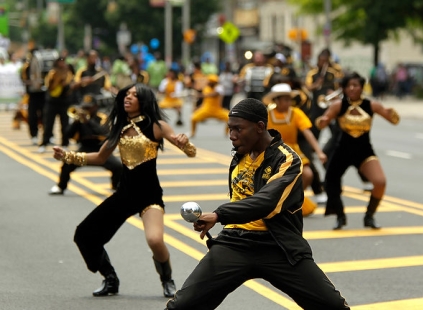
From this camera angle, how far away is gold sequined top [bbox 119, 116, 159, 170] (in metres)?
8.69

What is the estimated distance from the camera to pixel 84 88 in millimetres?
21438

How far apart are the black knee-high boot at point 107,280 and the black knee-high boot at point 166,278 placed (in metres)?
0.35

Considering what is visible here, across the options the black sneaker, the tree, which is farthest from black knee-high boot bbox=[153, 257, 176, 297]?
the tree

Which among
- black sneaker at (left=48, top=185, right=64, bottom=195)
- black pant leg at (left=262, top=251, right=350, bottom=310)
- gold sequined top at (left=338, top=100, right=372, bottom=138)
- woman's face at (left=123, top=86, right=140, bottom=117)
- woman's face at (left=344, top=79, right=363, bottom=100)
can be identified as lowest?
black sneaker at (left=48, top=185, right=64, bottom=195)

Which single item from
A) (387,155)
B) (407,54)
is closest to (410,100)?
(407,54)

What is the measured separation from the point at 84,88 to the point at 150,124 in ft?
42.1

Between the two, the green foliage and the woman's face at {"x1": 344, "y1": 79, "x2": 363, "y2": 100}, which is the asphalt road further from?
the green foliage

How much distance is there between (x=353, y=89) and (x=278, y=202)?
19.8 feet

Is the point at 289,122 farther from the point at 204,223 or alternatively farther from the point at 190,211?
the point at 190,211

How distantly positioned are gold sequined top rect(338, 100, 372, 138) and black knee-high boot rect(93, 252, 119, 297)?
4119 millimetres

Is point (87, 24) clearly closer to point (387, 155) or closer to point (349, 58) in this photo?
point (349, 58)

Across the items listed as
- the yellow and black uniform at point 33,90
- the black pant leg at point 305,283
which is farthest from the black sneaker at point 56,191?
the black pant leg at point 305,283

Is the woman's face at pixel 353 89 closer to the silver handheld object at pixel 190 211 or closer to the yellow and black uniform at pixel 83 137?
the yellow and black uniform at pixel 83 137

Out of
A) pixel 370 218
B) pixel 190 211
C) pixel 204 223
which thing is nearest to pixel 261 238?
pixel 204 223
